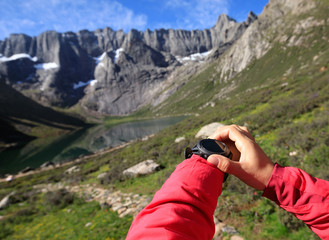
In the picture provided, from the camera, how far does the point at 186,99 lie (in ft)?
625

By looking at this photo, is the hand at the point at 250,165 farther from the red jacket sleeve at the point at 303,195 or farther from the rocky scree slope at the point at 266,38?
the rocky scree slope at the point at 266,38

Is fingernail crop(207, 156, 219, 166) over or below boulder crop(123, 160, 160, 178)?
over

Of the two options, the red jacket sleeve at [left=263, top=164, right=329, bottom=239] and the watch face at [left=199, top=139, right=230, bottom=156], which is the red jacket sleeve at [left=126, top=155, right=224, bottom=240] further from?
the red jacket sleeve at [left=263, top=164, right=329, bottom=239]

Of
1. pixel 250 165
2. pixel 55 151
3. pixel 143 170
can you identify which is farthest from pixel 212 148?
pixel 55 151

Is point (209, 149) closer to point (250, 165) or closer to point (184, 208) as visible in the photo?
point (250, 165)

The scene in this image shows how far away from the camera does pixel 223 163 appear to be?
5.75 feet

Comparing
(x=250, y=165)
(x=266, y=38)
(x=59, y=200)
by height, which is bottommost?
(x=59, y=200)

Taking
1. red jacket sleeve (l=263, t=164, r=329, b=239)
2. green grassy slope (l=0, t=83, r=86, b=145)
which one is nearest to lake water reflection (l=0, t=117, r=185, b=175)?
green grassy slope (l=0, t=83, r=86, b=145)

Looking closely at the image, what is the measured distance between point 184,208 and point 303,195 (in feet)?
3.64

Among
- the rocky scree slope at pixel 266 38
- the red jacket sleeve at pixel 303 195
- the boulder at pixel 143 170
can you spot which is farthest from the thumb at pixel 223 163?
the rocky scree slope at pixel 266 38

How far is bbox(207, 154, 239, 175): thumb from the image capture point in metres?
1.74

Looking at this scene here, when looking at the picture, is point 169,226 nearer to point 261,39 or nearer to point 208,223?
point 208,223

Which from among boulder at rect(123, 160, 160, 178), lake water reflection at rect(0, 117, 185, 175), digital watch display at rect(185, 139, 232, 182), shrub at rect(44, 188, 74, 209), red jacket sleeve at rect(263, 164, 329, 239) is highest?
digital watch display at rect(185, 139, 232, 182)

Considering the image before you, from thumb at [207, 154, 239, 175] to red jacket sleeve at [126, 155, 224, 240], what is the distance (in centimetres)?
5
